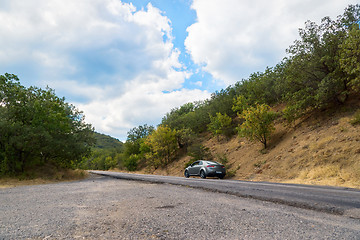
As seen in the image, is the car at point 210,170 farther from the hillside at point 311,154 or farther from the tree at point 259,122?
the tree at point 259,122

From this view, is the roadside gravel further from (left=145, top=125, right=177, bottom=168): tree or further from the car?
(left=145, top=125, right=177, bottom=168): tree

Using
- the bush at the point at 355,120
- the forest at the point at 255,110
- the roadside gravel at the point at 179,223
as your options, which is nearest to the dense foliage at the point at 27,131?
the forest at the point at 255,110

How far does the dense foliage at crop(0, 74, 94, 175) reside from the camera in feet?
47.9

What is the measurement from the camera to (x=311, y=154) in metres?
15.7

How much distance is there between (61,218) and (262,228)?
3528 millimetres

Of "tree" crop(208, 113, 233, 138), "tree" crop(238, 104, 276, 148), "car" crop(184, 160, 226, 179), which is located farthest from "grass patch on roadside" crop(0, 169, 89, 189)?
"tree" crop(208, 113, 233, 138)

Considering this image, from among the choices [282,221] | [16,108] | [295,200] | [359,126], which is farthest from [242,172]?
[16,108]

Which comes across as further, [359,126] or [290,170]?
[290,170]

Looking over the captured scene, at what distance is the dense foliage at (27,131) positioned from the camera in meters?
14.6

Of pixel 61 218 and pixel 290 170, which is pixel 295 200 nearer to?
pixel 61 218

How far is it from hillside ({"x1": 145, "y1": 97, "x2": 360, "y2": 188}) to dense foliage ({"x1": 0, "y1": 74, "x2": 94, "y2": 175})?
1639cm

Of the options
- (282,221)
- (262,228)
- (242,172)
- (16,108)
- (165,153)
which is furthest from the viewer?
(165,153)

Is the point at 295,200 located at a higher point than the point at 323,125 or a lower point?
lower

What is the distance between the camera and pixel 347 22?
17.8 metres
